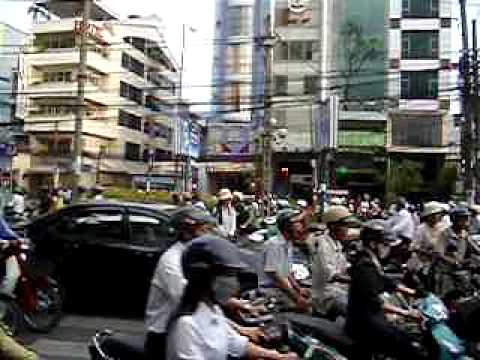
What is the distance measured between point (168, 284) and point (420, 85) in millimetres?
45712

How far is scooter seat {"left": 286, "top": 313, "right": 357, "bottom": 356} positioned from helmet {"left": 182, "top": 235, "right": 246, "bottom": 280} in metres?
2.10

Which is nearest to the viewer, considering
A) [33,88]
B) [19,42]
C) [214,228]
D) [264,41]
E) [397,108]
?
[214,228]

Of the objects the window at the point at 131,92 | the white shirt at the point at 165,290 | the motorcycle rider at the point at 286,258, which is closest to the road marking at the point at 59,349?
the motorcycle rider at the point at 286,258

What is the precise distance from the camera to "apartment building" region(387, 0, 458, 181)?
47062mm

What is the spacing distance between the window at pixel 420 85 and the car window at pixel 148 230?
131 ft

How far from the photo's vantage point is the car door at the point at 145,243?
9.61 metres

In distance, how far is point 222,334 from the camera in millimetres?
3244

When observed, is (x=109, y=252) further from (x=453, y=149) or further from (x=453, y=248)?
(x=453, y=149)

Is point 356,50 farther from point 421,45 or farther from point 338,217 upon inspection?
point 338,217

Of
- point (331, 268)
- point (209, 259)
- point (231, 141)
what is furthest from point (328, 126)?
point (231, 141)

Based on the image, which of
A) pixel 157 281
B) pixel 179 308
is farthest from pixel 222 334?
pixel 157 281

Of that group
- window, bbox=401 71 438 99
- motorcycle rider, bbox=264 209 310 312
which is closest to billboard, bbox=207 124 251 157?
window, bbox=401 71 438 99

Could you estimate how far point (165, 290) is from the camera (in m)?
4.17

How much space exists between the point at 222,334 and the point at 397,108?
1790 inches
